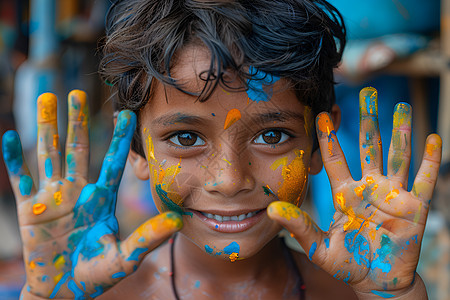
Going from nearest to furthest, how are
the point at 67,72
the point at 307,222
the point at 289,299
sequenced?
the point at 307,222 < the point at 289,299 < the point at 67,72

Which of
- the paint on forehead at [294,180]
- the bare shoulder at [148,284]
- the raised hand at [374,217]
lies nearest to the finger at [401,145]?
the raised hand at [374,217]

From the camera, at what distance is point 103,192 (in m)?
1.19

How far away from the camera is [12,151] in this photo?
116 centimetres

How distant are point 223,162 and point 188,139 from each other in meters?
0.13

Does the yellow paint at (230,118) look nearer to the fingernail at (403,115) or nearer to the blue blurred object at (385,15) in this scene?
the fingernail at (403,115)

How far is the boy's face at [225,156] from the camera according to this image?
1135 millimetres

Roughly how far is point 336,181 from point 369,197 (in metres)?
0.09

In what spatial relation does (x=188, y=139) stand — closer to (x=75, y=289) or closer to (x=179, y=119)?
(x=179, y=119)

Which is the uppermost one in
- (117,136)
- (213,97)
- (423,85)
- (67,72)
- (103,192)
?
(213,97)

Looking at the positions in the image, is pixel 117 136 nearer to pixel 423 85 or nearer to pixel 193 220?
pixel 193 220

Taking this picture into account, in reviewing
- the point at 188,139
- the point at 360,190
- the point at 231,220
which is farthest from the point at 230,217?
the point at 360,190

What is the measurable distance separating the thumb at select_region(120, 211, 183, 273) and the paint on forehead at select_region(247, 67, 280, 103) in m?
0.36

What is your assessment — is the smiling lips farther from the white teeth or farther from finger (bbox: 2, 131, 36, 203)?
finger (bbox: 2, 131, 36, 203)

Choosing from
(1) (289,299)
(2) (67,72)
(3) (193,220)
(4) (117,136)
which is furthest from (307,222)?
(2) (67,72)
